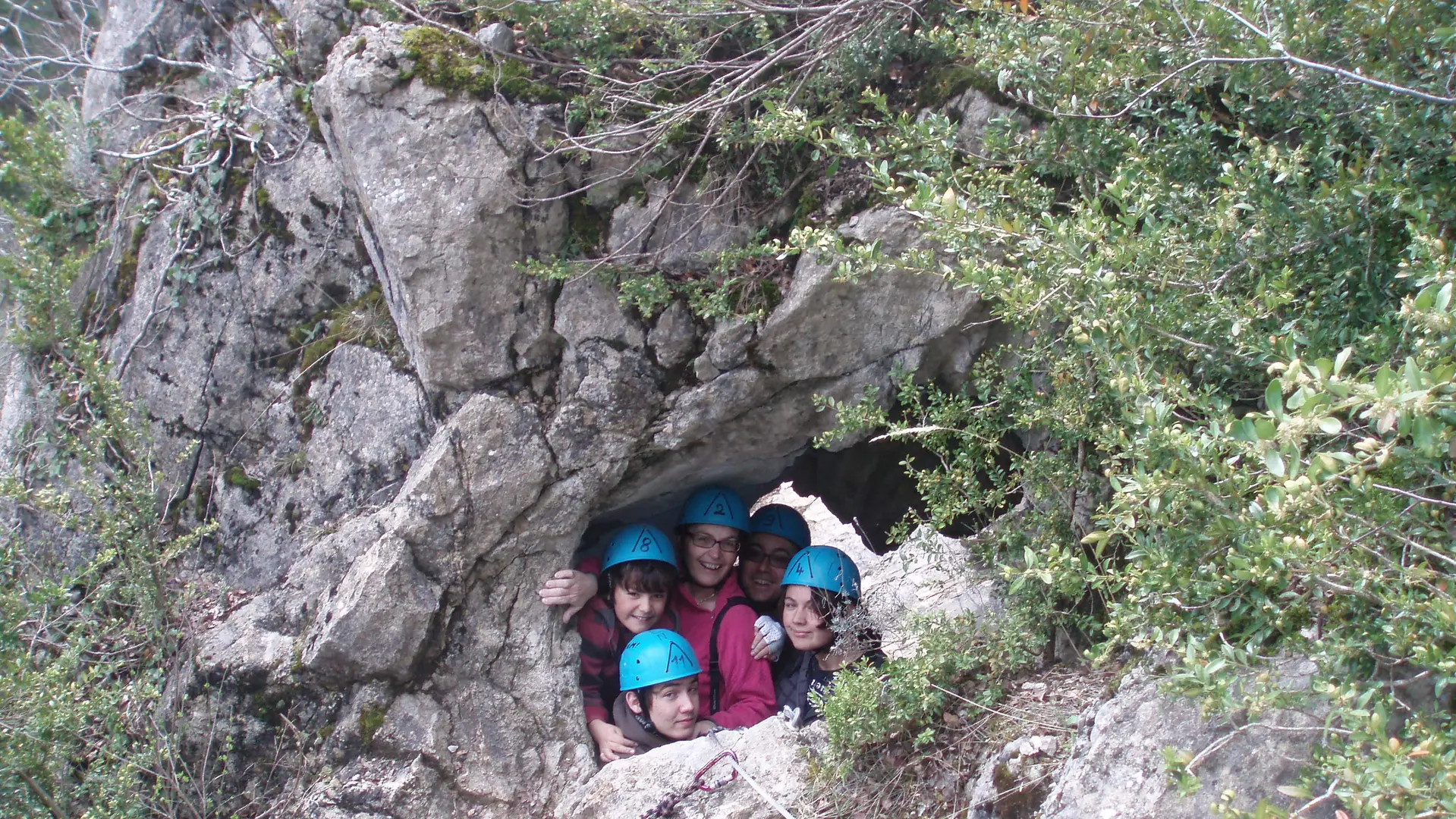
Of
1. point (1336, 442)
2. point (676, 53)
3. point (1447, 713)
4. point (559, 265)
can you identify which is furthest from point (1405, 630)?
point (676, 53)

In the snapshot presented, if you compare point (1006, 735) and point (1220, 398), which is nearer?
point (1220, 398)

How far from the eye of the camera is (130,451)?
4.60 metres

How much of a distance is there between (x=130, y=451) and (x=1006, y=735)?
412cm

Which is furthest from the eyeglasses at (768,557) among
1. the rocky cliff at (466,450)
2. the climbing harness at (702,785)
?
the climbing harness at (702,785)

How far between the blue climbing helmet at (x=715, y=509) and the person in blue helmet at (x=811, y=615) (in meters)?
0.53

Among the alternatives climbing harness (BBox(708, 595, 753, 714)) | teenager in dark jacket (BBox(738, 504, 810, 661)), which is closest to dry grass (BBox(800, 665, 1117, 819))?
climbing harness (BBox(708, 595, 753, 714))

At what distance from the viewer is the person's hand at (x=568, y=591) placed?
4.37m

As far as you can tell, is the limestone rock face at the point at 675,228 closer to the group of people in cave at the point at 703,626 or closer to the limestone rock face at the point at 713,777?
the group of people in cave at the point at 703,626

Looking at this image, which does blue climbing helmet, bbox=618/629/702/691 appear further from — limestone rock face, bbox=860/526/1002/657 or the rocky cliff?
limestone rock face, bbox=860/526/1002/657

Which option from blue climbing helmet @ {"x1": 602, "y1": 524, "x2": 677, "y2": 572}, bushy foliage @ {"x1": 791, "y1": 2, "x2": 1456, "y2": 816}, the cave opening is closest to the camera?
bushy foliage @ {"x1": 791, "y1": 2, "x2": 1456, "y2": 816}

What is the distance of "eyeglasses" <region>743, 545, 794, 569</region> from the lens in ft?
17.7

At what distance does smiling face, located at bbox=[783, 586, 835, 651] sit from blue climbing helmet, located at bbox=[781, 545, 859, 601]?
0.05m

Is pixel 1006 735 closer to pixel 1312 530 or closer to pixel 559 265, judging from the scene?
pixel 1312 530

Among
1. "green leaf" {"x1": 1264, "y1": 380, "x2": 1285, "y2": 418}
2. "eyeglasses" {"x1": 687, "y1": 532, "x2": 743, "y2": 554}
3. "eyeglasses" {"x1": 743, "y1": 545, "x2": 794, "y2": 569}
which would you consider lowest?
"eyeglasses" {"x1": 743, "y1": 545, "x2": 794, "y2": 569}
